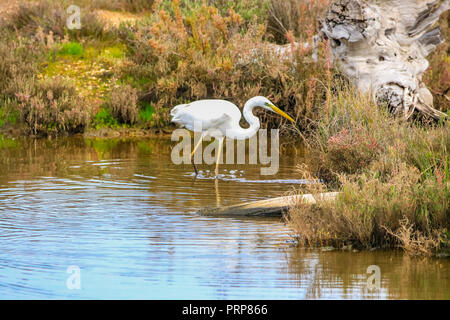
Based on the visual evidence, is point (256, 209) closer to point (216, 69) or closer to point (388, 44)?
point (388, 44)

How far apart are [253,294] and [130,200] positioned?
3571 millimetres

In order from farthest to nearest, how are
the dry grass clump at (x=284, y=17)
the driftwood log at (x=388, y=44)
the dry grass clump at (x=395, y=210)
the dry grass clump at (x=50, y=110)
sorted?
1. the dry grass clump at (x=284, y=17)
2. the dry grass clump at (x=50, y=110)
3. the driftwood log at (x=388, y=44)
4. the dry grass clump at (x=395, y=210)

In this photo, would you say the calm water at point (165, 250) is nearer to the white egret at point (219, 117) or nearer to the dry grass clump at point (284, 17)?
the white egret at point (219, 117)

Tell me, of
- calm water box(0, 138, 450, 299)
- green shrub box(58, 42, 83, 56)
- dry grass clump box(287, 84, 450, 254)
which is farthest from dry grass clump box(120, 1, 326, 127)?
dry grass clump box(287, 84, 450, 254)

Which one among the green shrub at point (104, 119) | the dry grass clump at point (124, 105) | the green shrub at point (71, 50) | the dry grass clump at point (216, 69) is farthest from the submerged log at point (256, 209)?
the green shrub at point (71, 50)

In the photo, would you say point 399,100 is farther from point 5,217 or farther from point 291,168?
point 5,217

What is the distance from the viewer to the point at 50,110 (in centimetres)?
1450

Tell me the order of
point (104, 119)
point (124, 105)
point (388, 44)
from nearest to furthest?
point (388, 44), point (124, 105), point (104, 119)

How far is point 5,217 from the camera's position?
7.50m

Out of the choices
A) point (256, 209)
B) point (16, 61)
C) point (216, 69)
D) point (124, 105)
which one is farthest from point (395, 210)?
point (16, 61)

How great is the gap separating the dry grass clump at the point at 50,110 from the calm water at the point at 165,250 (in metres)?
4.38

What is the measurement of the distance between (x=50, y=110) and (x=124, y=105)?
1383 mm

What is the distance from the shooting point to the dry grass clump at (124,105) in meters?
14.6
